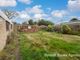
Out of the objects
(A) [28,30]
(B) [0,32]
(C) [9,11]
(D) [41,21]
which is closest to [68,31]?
(A) [28,30]

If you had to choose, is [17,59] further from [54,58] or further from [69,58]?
[69,58]

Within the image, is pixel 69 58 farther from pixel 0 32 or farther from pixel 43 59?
pixel 0 32

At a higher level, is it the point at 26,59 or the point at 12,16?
the point at 12,16

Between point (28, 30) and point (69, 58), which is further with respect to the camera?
point (28, 30)

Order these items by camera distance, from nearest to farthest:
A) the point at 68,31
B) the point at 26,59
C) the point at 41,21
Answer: the point at 26,59 → the point at 68,31 → the point at 41,21

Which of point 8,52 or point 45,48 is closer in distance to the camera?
point 8,52

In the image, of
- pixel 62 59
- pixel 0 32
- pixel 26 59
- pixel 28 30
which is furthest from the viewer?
pixel 28 30

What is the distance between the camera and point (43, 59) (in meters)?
9.41

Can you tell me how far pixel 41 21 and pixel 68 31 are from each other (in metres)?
40.2

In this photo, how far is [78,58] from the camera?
955cm

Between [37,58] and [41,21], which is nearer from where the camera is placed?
[37,58]

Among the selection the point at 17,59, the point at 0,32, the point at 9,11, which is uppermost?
the point at 9,11

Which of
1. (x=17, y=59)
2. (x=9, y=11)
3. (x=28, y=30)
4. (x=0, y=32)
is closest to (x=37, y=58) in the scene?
(x=17, y=59)

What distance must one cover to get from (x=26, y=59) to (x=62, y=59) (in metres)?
1.90
